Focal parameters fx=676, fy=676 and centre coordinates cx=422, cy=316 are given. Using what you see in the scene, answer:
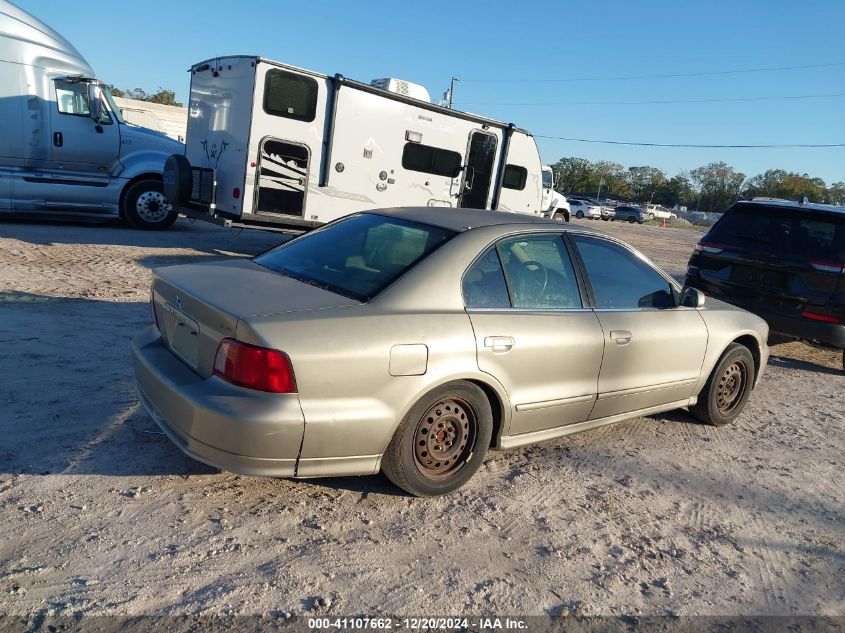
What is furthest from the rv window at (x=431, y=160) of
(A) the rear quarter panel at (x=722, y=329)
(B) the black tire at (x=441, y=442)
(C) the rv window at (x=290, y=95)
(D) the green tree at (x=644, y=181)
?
(D) the green tree at (x=644, y=181)

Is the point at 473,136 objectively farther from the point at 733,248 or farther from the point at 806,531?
the point at 806,531

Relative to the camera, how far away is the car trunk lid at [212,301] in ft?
10.5

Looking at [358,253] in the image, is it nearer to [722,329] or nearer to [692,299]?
[692,299]

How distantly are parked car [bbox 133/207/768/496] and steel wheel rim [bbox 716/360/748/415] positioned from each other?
49 cm

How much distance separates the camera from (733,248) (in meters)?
7.50

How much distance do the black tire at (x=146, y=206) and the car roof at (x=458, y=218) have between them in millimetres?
9338

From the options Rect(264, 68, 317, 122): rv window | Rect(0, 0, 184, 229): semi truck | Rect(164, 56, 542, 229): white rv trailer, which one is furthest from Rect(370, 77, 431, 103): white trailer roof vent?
Rect(0, 0, 184, 229): semi truck

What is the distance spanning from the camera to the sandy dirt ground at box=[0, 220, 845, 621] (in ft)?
9.17

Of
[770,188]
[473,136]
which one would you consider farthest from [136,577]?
[770,188]

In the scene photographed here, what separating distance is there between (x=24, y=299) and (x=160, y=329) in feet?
12.6

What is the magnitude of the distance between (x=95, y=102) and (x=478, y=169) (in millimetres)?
6820

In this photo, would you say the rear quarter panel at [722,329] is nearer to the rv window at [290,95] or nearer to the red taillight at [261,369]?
the red taillight at [261,369]

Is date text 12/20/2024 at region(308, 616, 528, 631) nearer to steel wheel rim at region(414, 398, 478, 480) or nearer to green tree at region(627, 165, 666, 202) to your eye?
steel wheel rim at region(414, 398, 478, 480)

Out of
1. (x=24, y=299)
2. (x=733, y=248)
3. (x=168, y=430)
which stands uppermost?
(x=733, y=248)
